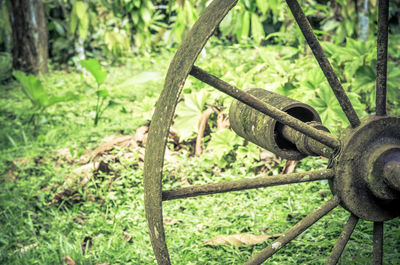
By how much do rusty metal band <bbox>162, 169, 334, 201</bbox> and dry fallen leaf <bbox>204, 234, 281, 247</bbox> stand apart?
75cm

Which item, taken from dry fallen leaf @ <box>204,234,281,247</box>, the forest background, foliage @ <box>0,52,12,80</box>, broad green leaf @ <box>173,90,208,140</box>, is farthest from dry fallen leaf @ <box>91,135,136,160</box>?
foliage @ <box>0,52,12,80</box>

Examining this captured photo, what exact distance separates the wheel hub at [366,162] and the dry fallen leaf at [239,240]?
28.2 inches

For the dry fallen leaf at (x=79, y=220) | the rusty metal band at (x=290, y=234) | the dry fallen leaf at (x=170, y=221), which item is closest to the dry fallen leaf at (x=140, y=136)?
the dry fallen leaf at (x=79, y=220)

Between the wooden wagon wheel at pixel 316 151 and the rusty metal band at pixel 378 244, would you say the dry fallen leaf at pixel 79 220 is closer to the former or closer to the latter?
the wooden wagon wheel at pixel 316 151

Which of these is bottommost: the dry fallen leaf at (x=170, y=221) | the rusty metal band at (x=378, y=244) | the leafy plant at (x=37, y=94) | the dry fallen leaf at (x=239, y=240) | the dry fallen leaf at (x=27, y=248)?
the dry fallen leaf at (x=27, y=248)

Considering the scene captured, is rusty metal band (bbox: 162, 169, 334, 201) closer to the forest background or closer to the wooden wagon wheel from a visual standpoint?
the wooden wagon wheel

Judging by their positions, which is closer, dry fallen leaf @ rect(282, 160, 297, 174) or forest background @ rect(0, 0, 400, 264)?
forest background @ rect(0, 0, 400, 264)

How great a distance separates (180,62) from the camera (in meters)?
1.04

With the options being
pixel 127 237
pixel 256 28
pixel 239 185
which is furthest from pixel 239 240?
pixel 256 28

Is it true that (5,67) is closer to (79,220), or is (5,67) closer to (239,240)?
(79,220)

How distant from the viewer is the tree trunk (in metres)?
5.21

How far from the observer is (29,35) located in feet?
17.3

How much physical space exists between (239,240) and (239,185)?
0.81 metres

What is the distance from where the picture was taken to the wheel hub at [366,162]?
1117 millimetres
